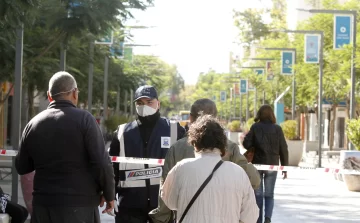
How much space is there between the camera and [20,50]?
598 inches

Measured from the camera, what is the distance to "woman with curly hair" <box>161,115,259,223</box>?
17.7 feet

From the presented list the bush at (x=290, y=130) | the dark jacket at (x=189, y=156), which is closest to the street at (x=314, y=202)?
the bush at (x=290, y=130)

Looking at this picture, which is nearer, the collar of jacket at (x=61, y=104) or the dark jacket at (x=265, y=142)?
the collar of jacket at (x=61, y=104)

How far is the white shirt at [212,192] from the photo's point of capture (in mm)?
5383

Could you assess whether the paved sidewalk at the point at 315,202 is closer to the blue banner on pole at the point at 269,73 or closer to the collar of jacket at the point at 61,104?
the collar of jacket at the point at 61,104

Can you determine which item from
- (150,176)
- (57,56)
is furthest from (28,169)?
(57,56)

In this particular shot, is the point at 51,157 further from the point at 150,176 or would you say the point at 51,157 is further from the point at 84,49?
the point at 84,49

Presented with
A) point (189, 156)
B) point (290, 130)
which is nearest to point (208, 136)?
point (189, 156)

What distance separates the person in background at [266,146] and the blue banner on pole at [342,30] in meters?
17.7

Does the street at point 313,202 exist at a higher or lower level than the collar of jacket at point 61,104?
lower

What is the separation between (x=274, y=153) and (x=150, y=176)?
498 centimetres

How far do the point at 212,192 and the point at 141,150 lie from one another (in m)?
2.24

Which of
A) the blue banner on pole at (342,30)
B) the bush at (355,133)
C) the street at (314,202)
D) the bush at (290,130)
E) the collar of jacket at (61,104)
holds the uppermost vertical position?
the blue banner on pole at (342,30)

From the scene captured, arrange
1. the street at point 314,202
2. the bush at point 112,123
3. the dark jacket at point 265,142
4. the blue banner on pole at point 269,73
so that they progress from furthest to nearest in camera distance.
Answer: the blue banner on pole at point 269,73 < the bush at point 112,123 < the street at point 314,202 < the dark jacket at point 265,142
